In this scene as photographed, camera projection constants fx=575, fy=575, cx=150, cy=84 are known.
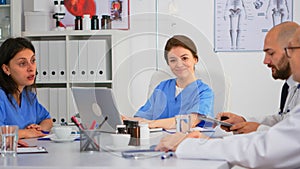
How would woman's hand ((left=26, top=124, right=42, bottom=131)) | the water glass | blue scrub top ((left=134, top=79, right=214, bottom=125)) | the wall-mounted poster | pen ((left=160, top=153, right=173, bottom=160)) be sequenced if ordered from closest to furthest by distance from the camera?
pen ((left=160, top=153, right=173, bottom=160))
the water glass
woman's hand ((left=26, top=124, right=42, bottom=131))
blue scrub top ((left=134, top=79, right=214, bottom=125))
the wall-mounted poster

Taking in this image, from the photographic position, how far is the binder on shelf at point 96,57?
14.5ft

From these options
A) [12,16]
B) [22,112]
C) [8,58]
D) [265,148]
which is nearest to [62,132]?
[22,112]

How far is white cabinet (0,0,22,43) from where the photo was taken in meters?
4.60

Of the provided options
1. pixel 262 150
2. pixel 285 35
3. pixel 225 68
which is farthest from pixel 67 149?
pixel 225 68

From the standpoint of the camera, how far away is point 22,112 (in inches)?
121

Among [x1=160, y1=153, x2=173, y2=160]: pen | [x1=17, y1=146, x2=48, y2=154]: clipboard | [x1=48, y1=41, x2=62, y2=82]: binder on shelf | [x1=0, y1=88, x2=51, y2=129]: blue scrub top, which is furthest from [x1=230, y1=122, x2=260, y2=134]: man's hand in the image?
[x1=48, y1=41, x2=62, y2=82]: binder on shelf

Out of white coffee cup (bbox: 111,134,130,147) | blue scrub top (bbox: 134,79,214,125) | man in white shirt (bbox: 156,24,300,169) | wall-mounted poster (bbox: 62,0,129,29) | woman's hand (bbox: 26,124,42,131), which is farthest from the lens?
wall-mounted poster (bbox: 62,0,129,29)

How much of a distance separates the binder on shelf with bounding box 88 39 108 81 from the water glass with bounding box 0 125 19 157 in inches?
88.1

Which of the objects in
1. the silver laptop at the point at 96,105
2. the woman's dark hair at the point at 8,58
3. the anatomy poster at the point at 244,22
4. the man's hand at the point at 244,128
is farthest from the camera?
the anatomy poster at the point at 244,22

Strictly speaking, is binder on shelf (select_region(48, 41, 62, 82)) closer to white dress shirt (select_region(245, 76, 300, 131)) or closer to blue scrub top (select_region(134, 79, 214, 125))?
blue scrub top (select_region(134, 79, 214, 125))

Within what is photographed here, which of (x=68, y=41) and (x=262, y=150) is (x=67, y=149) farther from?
(x=68, y=41)

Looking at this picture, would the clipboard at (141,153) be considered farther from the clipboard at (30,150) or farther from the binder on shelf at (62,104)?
the binder on shelf at (62,104)

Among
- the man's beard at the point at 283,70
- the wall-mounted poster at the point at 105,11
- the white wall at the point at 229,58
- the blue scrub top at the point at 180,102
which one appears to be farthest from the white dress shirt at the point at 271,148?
the wall-mounted poster at the point at 105,11

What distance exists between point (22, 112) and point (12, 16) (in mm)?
1725
